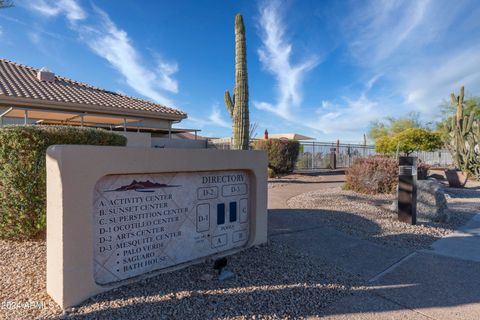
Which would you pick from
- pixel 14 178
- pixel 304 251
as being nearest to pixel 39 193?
pixel 14 178

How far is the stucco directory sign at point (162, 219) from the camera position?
3061mm

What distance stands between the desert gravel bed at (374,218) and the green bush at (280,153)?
5737 mm

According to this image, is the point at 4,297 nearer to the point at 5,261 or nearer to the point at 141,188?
the point at 5,261

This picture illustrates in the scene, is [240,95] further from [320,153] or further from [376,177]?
[320,153]

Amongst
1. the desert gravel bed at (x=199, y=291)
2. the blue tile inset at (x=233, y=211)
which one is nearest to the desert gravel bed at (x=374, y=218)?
the desert gravel bed at (x=199, y=291)

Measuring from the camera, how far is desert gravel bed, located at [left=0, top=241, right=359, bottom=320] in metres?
2.74

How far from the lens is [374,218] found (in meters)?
6.69

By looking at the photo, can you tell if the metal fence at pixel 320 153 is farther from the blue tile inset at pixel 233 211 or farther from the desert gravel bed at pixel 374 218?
the blue tile inset at pixel 233 211

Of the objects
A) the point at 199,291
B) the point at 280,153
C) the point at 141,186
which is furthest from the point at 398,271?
the point at 280,153

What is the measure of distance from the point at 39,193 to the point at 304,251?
11.9 ft

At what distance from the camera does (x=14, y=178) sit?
3.70m

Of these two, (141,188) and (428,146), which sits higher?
→ (428,146)

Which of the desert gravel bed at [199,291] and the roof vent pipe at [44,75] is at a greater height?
the roof vent pipe at [44,75]

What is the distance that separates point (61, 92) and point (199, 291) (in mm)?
13114
